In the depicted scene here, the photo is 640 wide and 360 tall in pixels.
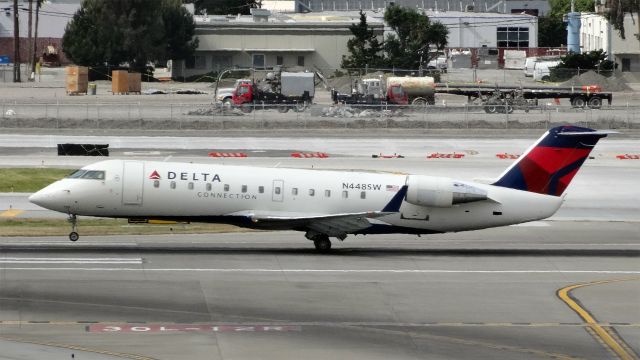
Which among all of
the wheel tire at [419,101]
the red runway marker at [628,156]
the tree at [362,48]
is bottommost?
the red runway marker at [628,156]

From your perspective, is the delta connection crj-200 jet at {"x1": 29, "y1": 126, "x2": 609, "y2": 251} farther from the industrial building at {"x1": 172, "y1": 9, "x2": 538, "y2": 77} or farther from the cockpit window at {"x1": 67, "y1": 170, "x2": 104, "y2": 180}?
the industrial building at {"x1": 172, "y1": 9, "x2": 538, "y2": 77}

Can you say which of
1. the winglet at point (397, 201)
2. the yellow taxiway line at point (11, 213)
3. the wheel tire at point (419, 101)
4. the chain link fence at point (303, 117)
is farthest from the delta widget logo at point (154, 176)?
the wheel tire at point (419, 101)

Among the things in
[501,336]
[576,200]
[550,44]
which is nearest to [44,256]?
[501,336]

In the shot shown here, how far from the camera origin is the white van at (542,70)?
14086cm

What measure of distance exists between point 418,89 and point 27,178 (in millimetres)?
54175

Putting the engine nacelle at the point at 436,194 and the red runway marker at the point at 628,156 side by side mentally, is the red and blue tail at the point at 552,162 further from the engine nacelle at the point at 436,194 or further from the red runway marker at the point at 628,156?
the red runway marker at the point at 628,156

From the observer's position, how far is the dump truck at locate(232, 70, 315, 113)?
335 ft

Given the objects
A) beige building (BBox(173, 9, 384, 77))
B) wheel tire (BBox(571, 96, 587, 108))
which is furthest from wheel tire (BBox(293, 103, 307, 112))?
beige building (BBox(173, 9, 384, 77))

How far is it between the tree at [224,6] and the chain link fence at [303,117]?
81.7 metres

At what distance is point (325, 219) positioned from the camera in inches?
1674

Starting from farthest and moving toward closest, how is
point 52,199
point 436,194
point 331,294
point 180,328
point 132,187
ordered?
point 436,194 → point 52,199 → point 132,187 → point 331,294 → point 180,328

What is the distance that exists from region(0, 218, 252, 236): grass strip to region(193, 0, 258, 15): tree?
138971 mm

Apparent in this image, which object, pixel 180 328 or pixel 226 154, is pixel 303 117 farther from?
pixel 180 328

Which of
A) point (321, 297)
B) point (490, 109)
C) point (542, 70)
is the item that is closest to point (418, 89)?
point (490, 109)
